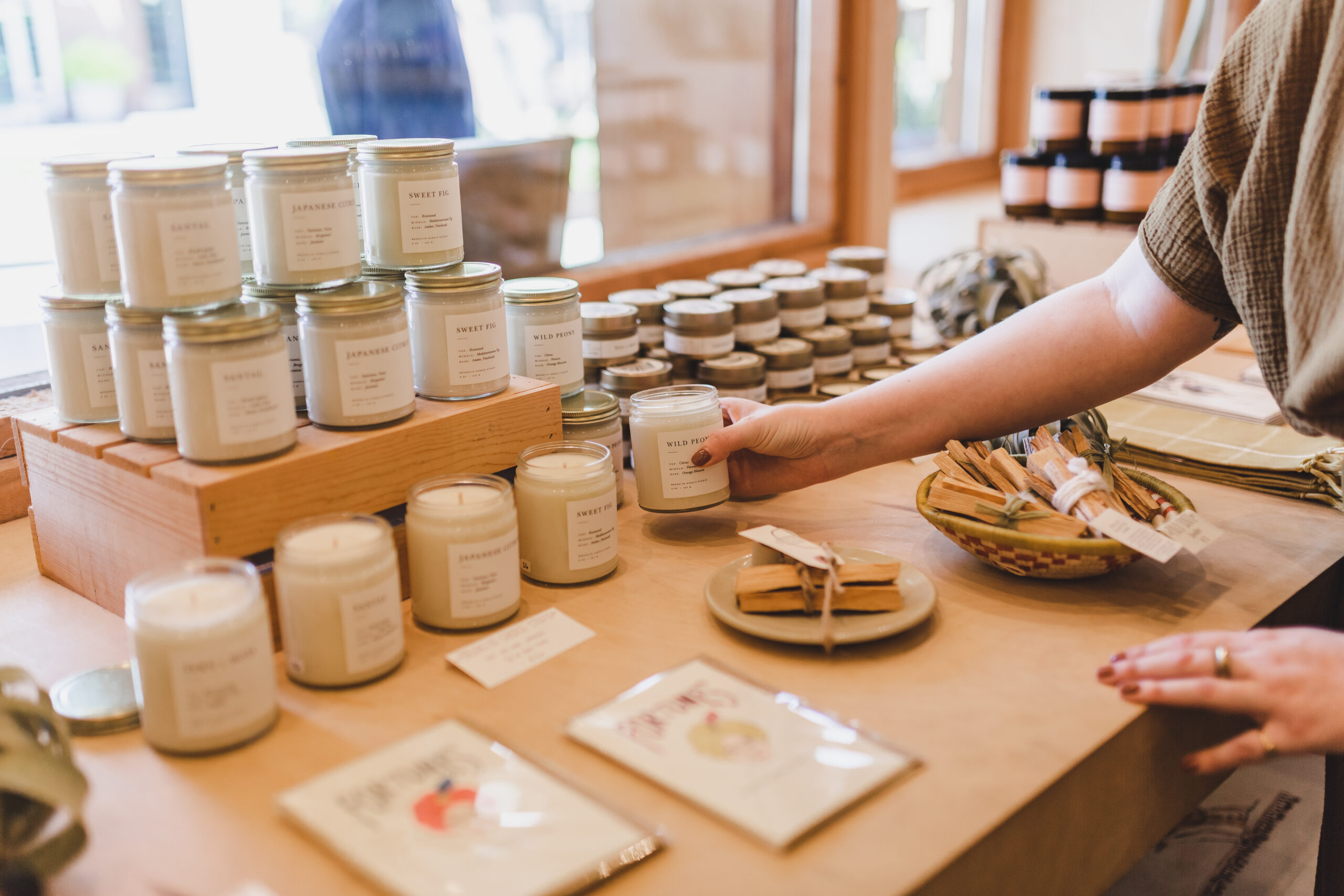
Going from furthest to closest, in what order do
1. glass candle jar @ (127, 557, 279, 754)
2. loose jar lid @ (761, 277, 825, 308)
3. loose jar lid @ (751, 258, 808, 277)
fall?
1. loose jar lid @ (751, 258, 808, 277)
2. loose jar lid @ (761, 277, 825, 308)
3. glass candle jar @ (127, 557, 279, 754)

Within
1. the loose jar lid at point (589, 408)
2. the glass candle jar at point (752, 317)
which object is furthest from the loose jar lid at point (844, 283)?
the loose jar lid at point (589, 408)

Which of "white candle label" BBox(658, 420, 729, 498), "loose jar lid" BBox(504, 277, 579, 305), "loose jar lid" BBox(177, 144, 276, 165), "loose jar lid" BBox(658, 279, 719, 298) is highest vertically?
"loose jar lid" BBox(177, 144, 276, 165)

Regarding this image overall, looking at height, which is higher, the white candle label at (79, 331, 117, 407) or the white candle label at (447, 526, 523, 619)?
the white candle label at (79, 331, 117, 407)

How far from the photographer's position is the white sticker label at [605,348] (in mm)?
1368

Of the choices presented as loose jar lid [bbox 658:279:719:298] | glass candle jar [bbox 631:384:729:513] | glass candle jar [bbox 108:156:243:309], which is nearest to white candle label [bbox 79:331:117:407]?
glass candle jar [bbox 108:156:243:309]

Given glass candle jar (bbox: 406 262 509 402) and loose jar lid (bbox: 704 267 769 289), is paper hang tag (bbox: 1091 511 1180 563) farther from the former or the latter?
loose jar lid (bbox: 704 267 769 289)

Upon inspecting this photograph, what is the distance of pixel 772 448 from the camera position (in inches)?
46.1

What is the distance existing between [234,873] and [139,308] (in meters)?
0.44

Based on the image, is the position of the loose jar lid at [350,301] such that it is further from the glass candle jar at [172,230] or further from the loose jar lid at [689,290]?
the loose jar lid at [689,290]

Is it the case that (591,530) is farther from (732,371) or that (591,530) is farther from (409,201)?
(732,371)

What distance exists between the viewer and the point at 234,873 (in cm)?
66

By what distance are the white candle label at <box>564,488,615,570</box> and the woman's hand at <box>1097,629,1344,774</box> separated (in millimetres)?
454

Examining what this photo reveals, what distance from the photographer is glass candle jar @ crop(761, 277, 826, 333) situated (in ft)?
5.24

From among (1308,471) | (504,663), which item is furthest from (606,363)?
(1308,471)
